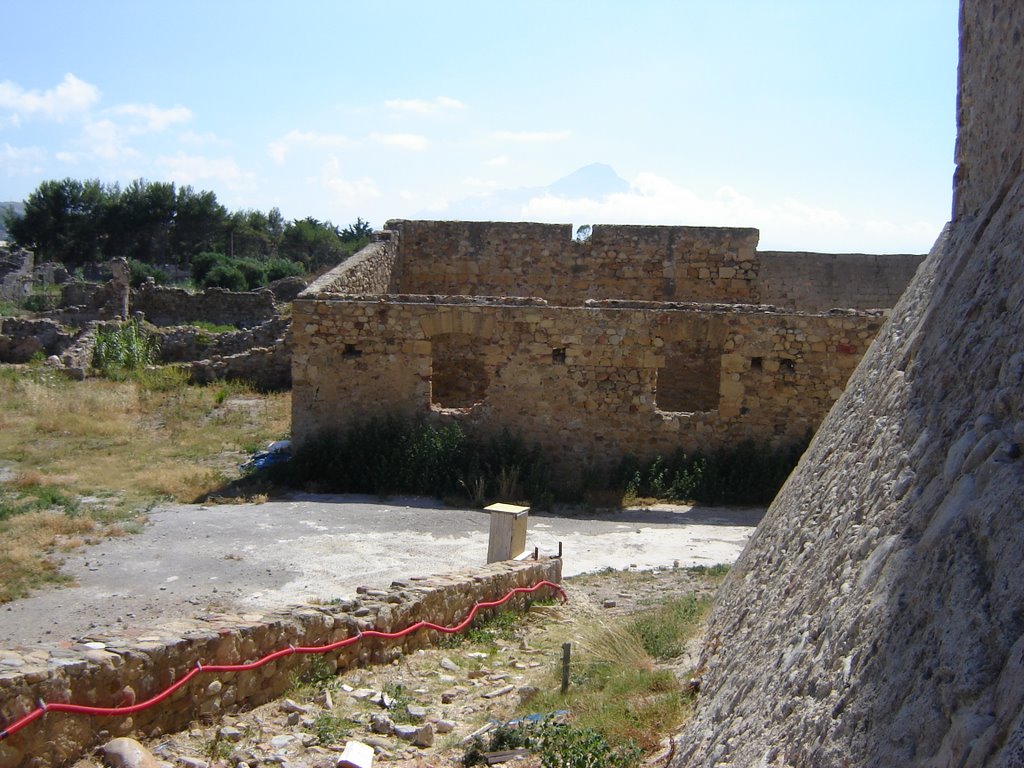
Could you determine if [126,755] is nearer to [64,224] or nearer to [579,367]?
[579,367]

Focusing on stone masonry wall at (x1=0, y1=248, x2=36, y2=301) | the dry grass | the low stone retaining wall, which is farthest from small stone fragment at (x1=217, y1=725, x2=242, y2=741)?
stone masonry wall at (x1=0, y1=248, x2=36, y2=301)

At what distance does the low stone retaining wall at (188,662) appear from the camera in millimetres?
4508

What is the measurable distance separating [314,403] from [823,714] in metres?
10.7

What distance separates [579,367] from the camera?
12.6 meters

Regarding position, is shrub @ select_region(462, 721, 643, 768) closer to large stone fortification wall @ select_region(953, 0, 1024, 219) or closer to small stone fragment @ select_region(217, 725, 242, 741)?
small stone fragment @ select_region(217, 725, 242, 741)

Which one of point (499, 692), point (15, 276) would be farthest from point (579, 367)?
point (15, 276)

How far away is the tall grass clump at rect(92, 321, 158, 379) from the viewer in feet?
72.4

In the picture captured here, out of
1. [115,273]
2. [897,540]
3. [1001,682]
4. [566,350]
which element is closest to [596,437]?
[566,350]

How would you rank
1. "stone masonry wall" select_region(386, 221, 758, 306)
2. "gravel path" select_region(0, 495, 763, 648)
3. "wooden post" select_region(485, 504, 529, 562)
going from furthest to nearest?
"stone masonry wall" select_region(386, 221, 758, 306), "wooden post" select_region(485, 504, 529, 562), "gravel path" select_region(0, 495, 763, 648)

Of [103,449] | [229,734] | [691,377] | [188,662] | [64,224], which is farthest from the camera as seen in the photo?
[64,224]

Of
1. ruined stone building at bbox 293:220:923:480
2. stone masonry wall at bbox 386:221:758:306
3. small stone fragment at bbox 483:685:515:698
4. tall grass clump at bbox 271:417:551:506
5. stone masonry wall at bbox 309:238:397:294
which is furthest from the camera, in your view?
stone masonry wall at bbox 386:221:758:306

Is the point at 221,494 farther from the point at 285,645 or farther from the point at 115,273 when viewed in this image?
the point at 115,273

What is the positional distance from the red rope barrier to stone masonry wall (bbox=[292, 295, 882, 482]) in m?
4.72

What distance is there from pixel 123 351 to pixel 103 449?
898cm
